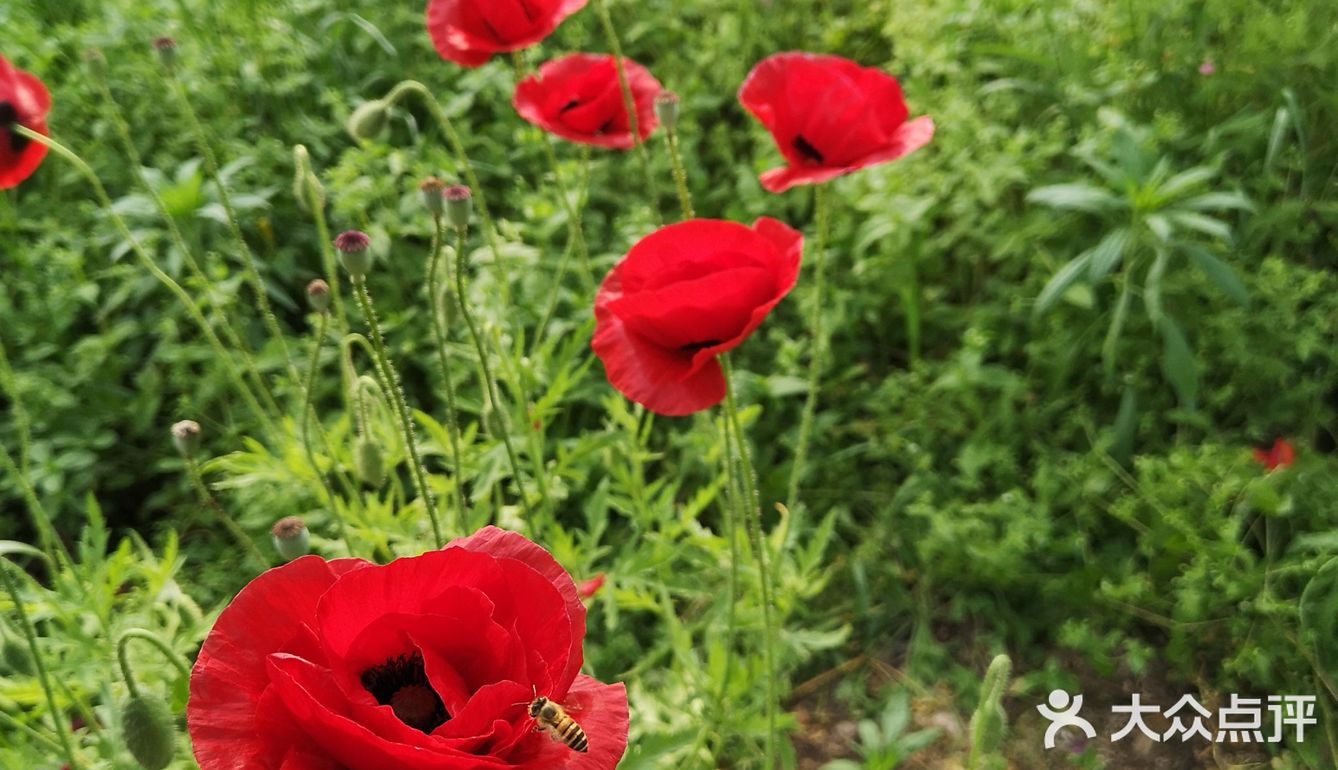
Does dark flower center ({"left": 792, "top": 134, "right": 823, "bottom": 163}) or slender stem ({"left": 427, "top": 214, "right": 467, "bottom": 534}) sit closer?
slender stem ({"left": 427, "top": 214, "right": 467, "bottom": 534})

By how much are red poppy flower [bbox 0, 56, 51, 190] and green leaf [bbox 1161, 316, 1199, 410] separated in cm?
174

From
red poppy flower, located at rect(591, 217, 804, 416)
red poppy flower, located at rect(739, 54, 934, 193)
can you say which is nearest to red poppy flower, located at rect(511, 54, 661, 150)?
red poppy flower, located at rect(739, 54, 934, 193)

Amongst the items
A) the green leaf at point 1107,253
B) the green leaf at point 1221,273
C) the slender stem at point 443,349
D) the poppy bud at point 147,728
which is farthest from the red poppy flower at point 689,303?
the green leaf at point 1221,273

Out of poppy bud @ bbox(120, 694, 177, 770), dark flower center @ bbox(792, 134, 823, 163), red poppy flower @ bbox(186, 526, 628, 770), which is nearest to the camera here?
red poppy flower @ bbox(186, 526, 628, 770)

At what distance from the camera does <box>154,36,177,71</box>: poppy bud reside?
150 centimetres

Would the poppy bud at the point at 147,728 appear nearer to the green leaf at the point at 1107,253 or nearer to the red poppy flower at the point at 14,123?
the red poppy flower at the point at 14,123

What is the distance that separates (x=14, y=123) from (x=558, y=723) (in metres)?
1.06

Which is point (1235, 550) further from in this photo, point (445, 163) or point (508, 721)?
point (445, 163)

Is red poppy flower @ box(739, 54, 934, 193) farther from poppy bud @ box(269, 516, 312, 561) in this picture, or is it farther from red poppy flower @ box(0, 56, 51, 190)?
red poppy flower @ box(0, 56, 51, 190)

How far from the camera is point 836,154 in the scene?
135 centimetres

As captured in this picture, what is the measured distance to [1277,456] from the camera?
190 cm

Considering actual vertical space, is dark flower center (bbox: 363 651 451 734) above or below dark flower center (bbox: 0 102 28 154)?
below

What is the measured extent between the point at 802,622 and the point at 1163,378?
0.87 metres

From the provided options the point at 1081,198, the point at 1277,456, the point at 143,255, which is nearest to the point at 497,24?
the point at 143,255
